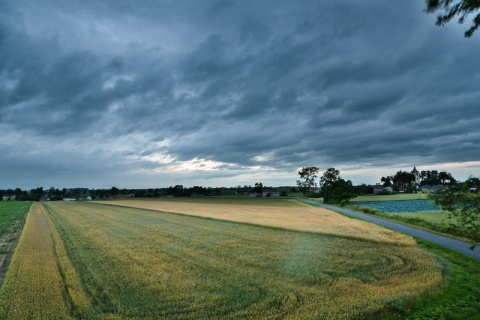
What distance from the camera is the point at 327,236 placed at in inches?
949

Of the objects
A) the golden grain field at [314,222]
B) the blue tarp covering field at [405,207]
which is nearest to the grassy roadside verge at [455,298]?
the golden grain field at [314,222]

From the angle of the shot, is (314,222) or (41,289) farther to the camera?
(314,222)

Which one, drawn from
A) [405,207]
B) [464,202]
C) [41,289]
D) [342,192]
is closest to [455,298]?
[464,202]

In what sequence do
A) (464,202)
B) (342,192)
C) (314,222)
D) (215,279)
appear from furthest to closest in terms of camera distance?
1. (342,192)
2. (314,222)
3. (215,279)
4. (464,202)

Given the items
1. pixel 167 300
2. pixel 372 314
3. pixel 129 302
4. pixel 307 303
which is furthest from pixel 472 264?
pixel 129 302

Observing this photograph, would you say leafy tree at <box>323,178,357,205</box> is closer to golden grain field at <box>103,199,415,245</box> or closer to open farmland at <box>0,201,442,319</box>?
golden grain field at <box>103,199,415,245</box>

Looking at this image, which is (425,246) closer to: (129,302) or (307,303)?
(307,303)

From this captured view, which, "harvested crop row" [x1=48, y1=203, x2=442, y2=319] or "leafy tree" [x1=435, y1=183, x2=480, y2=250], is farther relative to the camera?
"harvested crop row" [x1=48, y1=203, x2=442, y2=319]

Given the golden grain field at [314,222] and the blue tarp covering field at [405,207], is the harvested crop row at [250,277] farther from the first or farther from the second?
the blue tarp covering field at [405,207]

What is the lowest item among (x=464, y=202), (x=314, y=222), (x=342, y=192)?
(x=314, y=222)

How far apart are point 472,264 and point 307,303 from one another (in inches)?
397

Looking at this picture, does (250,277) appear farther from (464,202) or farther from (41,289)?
(464,202)

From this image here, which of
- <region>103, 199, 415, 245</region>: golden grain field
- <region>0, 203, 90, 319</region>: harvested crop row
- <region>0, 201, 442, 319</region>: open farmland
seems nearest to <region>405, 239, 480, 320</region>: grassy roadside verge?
<region>0, 201, 442, 319</region>: open farmland

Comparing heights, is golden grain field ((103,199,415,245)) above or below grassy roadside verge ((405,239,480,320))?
above
